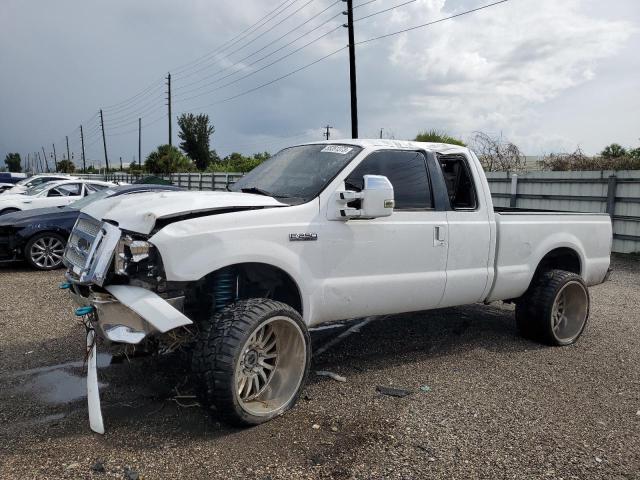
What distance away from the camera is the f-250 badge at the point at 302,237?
3.77 meters

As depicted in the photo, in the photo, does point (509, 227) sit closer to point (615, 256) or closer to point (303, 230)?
point (303, 230)

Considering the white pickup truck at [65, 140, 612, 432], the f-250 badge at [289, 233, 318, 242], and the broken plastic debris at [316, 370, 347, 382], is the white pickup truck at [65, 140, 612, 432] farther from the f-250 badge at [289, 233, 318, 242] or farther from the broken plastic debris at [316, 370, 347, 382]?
the broken plastic debris at [316, 370, 347, 382]

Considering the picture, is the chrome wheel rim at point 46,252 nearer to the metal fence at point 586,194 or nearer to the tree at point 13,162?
the metal fence at point 586,194

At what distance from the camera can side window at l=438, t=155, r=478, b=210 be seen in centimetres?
495

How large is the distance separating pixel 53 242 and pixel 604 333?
8.62 m

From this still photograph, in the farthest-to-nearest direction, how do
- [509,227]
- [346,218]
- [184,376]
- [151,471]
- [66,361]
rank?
[509,227] < [66,361] < [184,376] < [346,218] < [151,471]

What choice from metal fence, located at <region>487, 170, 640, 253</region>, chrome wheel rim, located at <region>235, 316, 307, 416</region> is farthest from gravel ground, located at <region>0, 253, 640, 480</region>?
metal fence, located at <region>487, 170, 640, 253</region>

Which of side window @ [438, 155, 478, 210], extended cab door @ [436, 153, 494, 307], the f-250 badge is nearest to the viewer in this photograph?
the f-250 badge

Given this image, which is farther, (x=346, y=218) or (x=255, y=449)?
(x=346, y=218)

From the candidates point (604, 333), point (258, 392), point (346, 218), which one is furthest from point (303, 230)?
point (604, 333)

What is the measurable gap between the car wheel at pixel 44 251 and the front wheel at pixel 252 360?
705 cm

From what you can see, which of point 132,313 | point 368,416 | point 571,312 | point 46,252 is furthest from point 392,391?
point 46,252

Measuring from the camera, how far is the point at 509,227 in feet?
16.7

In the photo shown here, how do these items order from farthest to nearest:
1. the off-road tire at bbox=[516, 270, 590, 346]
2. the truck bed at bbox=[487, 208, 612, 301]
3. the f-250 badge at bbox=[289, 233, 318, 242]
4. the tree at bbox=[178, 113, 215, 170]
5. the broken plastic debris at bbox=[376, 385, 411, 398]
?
A: the tree at bbox=[178, 113, 215, 170]
the off-road tire at bbox=[516, 270, 590, 346]
the truck bed at bbox=[487, 208, 612, 301]
the broken plastic debris at bbox=[376, 385, 411, 398]
the f-250 badge at bbox=[289, 233, 318, 242]
